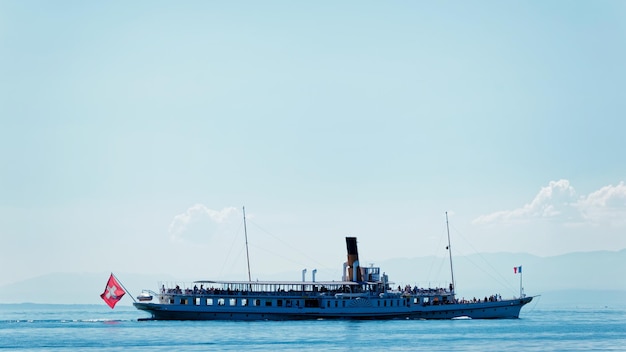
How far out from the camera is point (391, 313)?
124 m

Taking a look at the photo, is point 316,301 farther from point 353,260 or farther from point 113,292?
point 113,292

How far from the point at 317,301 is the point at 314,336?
2370cm

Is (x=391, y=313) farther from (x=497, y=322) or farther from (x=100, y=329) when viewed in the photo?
(x=100, y=329)

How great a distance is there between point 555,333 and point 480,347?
26013 mm

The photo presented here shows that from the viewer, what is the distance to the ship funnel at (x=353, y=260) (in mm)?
125875

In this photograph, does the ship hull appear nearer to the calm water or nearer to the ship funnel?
the calm water

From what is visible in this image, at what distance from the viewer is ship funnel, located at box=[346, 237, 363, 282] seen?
126m

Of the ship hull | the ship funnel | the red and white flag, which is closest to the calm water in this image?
the ship hull

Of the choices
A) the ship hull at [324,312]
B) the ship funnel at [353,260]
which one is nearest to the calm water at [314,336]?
the ship hull at [324,312]

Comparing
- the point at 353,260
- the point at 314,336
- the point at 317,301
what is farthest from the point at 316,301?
the point at 314,336

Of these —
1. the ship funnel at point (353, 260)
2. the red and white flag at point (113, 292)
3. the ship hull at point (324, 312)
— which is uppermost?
the ship funnel at point (353, 260)

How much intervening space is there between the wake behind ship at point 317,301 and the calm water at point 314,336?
207 cm

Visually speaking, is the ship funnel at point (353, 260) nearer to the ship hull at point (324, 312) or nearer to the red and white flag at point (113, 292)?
the ship hull at point (324, 312)

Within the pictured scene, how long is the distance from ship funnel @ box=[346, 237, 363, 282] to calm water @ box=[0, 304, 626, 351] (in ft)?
26.6
